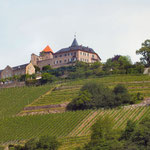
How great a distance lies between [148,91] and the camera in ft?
219

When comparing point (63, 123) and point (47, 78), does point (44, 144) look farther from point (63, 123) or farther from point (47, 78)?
point (47, 78)

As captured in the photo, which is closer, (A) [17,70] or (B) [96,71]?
(B) [96,71]

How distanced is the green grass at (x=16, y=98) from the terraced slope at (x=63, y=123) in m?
8.01

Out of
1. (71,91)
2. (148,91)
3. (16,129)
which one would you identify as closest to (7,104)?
(71,91)

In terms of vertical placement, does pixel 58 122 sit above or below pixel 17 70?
below

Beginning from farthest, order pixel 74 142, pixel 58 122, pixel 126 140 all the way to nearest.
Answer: pixel 58 122 < pixel 74 142 < pixel 126 140

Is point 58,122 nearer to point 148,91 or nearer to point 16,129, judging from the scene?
point 16,129

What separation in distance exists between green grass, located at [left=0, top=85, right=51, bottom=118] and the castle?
71.9 ft

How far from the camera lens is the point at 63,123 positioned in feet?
180

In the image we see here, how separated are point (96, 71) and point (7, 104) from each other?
24.9 meters

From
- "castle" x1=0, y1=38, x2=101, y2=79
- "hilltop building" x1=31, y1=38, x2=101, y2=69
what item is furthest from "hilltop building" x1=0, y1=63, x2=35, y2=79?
"hilltop building" x1=31, y1=38, x2=101, y2=69

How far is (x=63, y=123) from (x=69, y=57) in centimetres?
5409

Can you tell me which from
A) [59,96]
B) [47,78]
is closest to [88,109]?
[59,96]

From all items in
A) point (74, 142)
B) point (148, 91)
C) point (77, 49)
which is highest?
point (77, 49)
